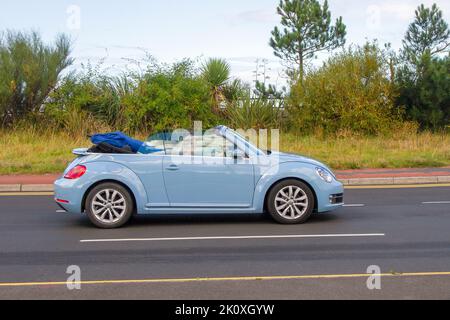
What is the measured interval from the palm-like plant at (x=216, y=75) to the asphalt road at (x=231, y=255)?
1494 centimetres

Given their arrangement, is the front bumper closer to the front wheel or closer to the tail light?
the front wheel

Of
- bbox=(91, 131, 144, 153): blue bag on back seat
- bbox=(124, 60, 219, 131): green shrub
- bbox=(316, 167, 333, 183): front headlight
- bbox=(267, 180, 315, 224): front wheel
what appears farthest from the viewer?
bbox=(124, 60, 219, 131): green shrub

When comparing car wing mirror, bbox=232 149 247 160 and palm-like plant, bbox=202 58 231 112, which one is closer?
car wing mirror, bbox=232 149 247 160

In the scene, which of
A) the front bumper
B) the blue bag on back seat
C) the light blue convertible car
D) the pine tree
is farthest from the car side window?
the pine tree

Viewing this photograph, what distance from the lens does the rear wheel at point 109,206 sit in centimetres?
959

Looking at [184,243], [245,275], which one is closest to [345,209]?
[184,243]

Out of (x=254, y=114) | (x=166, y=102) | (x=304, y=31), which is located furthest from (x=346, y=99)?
(x=304, y=31)

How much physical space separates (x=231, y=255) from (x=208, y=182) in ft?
6.40

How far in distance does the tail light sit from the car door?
115 centimetres

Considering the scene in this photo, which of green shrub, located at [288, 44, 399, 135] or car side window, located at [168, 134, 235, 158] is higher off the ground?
green shrub, located at [288, 44, 399, 135]

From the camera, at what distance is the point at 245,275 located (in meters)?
6.91

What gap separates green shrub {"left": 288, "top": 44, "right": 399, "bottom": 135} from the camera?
24594mm
